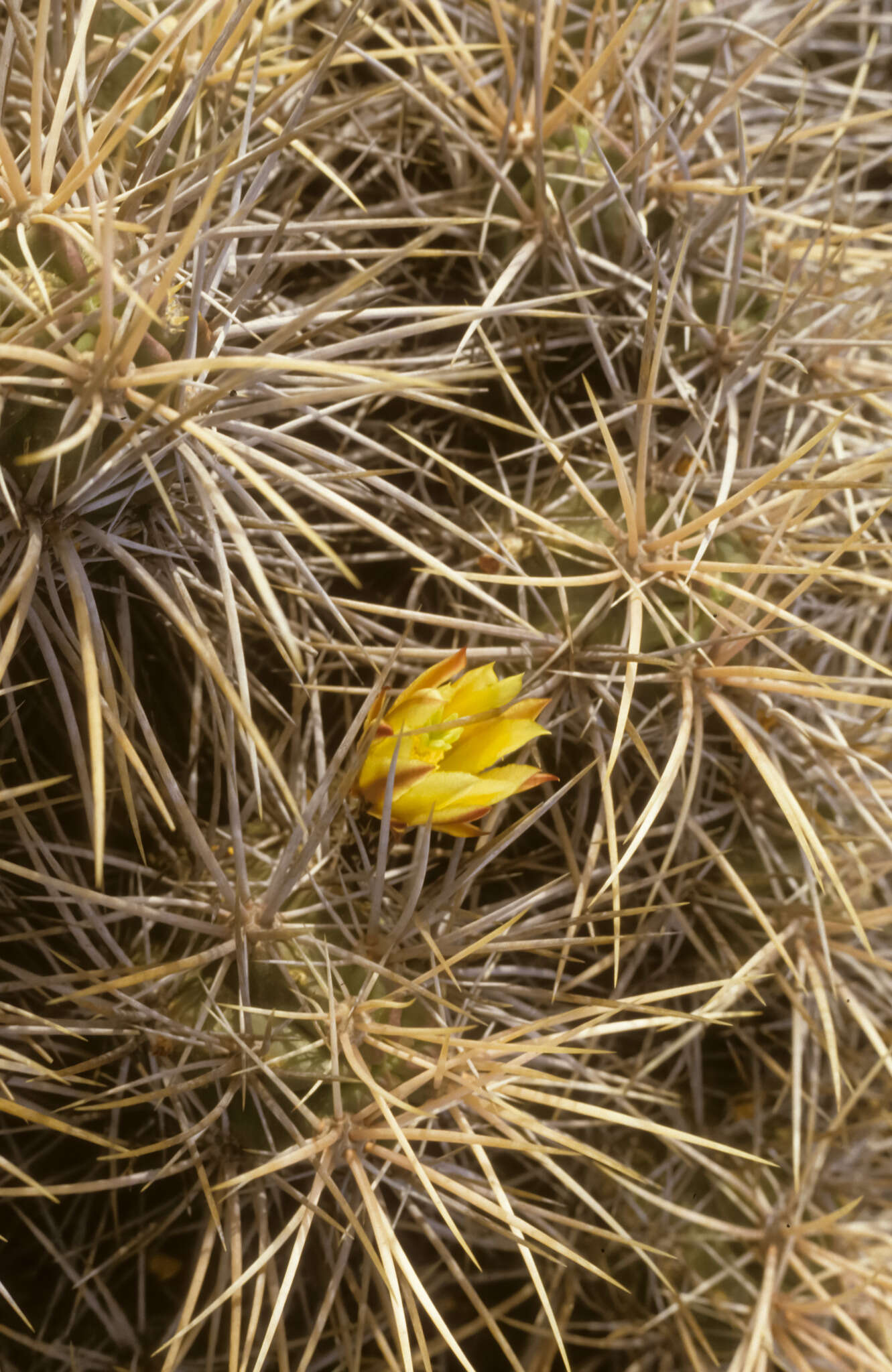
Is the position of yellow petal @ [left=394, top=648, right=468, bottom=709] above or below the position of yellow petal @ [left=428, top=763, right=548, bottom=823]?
above

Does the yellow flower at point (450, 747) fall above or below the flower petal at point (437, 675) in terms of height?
below

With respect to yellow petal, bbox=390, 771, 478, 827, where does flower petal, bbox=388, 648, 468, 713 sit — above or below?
above

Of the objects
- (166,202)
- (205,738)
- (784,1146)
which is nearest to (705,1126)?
(784,1146)

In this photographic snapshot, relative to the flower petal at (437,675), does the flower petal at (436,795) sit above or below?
below

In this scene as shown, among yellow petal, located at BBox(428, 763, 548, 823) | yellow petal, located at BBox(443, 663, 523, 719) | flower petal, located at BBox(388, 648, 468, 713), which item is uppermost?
flower petal, located at BBox(388, 648, 468, 713)

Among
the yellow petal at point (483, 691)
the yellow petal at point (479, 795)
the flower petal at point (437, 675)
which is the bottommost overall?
the yellow petal at point (479, 795)
